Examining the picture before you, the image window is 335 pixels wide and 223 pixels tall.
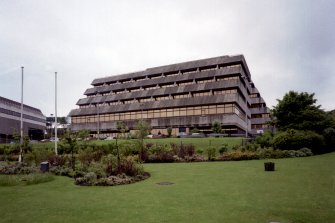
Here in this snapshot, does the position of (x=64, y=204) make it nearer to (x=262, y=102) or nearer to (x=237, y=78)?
(x=237, y=78)

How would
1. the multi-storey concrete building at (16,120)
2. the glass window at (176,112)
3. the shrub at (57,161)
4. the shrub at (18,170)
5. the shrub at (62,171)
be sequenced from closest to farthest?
1. the shrub at (62,171)
2. the shrub at (18,170)
3. the shrub at (57,161)
4. the glass window at (176,112)
5. the multi-storey concrete building at (16,120)

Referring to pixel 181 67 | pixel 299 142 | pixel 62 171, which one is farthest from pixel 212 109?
pixel 62 171

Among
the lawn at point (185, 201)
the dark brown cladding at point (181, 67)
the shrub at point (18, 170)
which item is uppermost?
the dark brown cladding at point (181, 67)

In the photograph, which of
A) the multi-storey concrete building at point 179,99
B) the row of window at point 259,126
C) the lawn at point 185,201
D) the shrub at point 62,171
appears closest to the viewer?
the lawn at point 185,201

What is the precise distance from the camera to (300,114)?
3412 cm

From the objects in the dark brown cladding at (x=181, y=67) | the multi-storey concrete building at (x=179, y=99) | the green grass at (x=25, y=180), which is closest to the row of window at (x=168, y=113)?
the multi-storey concrete building at (x=179, y=99)

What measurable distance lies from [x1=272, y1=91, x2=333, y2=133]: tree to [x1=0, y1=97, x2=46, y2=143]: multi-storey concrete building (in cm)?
7185

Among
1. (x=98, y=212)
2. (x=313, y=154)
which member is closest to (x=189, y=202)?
(x=98, y=212)

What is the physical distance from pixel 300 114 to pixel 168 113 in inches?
1733

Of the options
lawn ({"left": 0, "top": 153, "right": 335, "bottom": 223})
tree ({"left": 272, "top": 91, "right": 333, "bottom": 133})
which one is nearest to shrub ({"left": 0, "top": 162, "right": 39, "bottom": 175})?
lawn ({"left": 0, "top": 153, "right": 335, "bottom": 223})

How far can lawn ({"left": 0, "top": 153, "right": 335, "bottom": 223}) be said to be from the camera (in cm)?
837

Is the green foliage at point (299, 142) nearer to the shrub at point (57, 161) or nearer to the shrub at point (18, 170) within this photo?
the shrub at point (57, 161)

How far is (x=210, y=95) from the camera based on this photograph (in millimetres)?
69938

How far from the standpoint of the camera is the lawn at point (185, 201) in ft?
27.5
